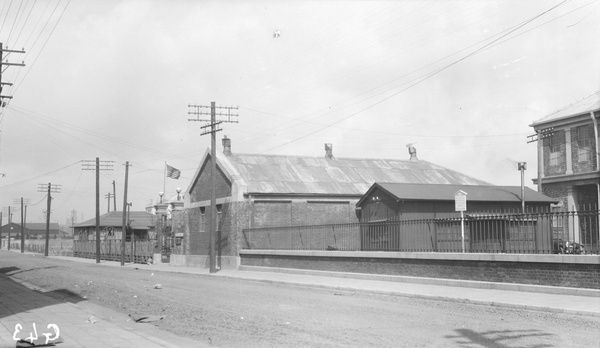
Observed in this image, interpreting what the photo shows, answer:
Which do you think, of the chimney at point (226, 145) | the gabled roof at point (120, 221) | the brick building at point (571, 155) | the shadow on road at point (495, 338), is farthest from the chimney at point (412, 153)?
the gabled roof at point (120, 221)

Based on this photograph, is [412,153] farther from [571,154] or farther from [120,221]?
[120,221]

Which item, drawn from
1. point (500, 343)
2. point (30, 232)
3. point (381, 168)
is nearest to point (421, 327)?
point (500, 343)

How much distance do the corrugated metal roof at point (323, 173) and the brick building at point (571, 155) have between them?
21.0ft

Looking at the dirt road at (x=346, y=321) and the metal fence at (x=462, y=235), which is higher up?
the metal fence at (x=462, y=235)

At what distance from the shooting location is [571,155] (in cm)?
3406

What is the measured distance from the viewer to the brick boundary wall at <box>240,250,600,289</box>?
14961mm

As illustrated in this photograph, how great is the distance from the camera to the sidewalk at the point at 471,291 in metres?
13.3

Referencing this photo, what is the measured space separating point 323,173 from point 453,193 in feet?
A: 39.6

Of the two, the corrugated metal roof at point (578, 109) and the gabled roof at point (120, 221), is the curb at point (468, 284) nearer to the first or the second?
the corrugated metal roof at point (578, 109)

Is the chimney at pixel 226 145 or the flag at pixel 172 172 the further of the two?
the flag at pixel 172 172

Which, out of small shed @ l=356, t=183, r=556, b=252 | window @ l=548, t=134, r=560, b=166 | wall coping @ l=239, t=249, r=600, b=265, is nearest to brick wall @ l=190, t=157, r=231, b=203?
small shed @ l=356, t=183, r=556, b=252

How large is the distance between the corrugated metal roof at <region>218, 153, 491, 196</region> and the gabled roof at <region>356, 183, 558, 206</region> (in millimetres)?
7450

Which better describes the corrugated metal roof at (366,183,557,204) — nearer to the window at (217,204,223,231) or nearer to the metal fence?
the metal fence

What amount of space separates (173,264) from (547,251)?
29180 millimetres
